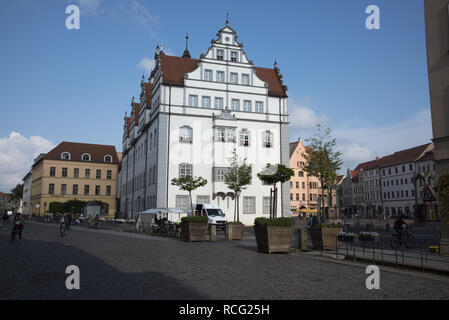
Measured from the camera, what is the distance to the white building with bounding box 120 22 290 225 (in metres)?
41.7

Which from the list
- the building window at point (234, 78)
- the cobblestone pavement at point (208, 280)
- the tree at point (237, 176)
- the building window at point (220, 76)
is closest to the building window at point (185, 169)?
the tree at point (237, 176)

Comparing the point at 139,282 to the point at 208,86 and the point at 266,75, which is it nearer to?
the point at 208,86

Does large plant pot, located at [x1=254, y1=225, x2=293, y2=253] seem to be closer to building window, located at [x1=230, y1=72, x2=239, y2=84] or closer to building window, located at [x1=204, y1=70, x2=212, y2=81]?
building window, located at [x1=204, y1=70, x2=212, y2=81]

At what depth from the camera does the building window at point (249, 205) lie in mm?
43469

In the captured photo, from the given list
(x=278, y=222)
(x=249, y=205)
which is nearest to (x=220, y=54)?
(x=249, y=205)

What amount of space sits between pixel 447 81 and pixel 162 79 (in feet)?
105

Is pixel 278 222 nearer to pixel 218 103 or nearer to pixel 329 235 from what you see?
pixel 329 235

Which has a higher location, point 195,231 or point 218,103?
point 218,103

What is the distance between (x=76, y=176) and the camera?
81.9 m

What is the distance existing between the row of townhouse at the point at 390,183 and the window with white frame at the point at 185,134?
49604 millimetres

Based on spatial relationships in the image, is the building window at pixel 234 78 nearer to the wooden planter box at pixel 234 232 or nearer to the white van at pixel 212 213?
the white van at pixel 212 213

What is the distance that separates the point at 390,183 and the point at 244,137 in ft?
205
